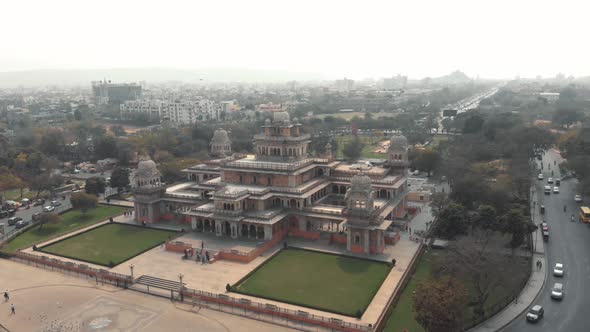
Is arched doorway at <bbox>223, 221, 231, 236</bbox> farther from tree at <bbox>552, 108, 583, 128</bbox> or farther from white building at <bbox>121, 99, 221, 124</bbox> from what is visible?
white building at <bbox>121, 99, 221, 124</bbox>

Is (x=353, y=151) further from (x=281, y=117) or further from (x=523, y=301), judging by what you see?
(x=523, y=301)

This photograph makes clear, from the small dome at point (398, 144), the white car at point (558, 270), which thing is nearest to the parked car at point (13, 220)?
the small dome at point (398, 144)

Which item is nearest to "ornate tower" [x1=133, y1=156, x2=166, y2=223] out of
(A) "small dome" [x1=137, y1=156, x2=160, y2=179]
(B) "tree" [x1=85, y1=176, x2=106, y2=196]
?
(A) "small dome" [x1=137, y1=156, x2=160, y2=179]

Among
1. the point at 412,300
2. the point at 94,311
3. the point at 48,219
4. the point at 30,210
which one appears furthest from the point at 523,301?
the point at 30,210

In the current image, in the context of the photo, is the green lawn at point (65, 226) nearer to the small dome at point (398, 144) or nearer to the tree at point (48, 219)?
the tree at point (48, 219)

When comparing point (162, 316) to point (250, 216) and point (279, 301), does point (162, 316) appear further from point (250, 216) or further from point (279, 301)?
point (250, 216)

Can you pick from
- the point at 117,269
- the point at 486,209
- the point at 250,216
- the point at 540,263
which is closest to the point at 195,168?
the point at 250,216
